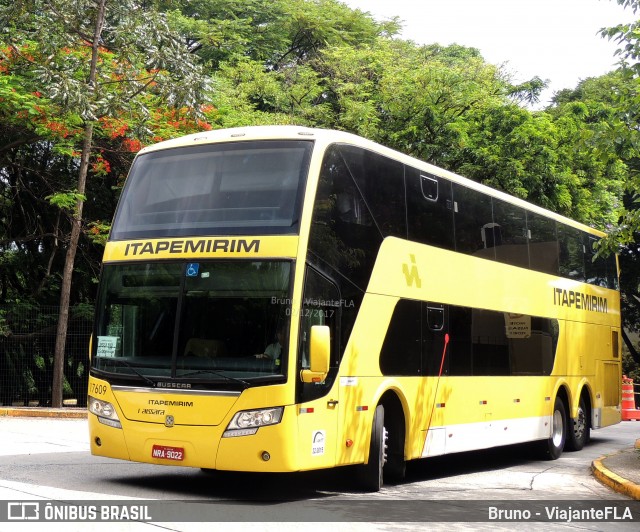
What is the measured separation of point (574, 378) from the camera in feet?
60.7

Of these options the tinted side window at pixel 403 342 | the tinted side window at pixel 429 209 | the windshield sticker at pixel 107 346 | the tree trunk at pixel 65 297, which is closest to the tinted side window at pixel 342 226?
the tinted side window at pixel 403 342

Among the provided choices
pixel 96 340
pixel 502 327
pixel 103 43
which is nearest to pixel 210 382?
pixel 96 340

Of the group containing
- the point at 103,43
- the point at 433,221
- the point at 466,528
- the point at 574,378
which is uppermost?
the point at 103,43

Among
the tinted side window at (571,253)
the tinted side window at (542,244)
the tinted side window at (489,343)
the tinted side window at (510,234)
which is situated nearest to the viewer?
the tinted side window at (489,343)

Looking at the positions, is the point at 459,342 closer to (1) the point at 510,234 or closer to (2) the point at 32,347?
(1) the point at 510,234

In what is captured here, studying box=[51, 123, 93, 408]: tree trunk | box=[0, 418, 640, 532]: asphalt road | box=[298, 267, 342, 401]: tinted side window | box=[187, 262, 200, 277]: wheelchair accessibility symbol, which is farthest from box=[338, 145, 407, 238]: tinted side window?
box=[51, 123, 93, 408]: tree trunk

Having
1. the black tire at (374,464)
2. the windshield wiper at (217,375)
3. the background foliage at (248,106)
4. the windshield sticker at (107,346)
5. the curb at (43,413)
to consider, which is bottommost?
the curb at (43,413)

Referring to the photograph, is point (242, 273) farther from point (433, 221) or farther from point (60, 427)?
point (60, 427)

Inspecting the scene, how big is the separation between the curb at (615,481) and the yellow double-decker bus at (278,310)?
6.80 ft

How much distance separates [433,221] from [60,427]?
32.0 ft

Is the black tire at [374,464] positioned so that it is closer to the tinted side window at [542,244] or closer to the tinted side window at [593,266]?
the tinted side window at [542,244]

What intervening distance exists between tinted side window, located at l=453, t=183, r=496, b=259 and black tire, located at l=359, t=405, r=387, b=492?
3.43 meters

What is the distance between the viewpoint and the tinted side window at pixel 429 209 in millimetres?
12625

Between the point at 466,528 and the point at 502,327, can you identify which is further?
the point at 502,327
